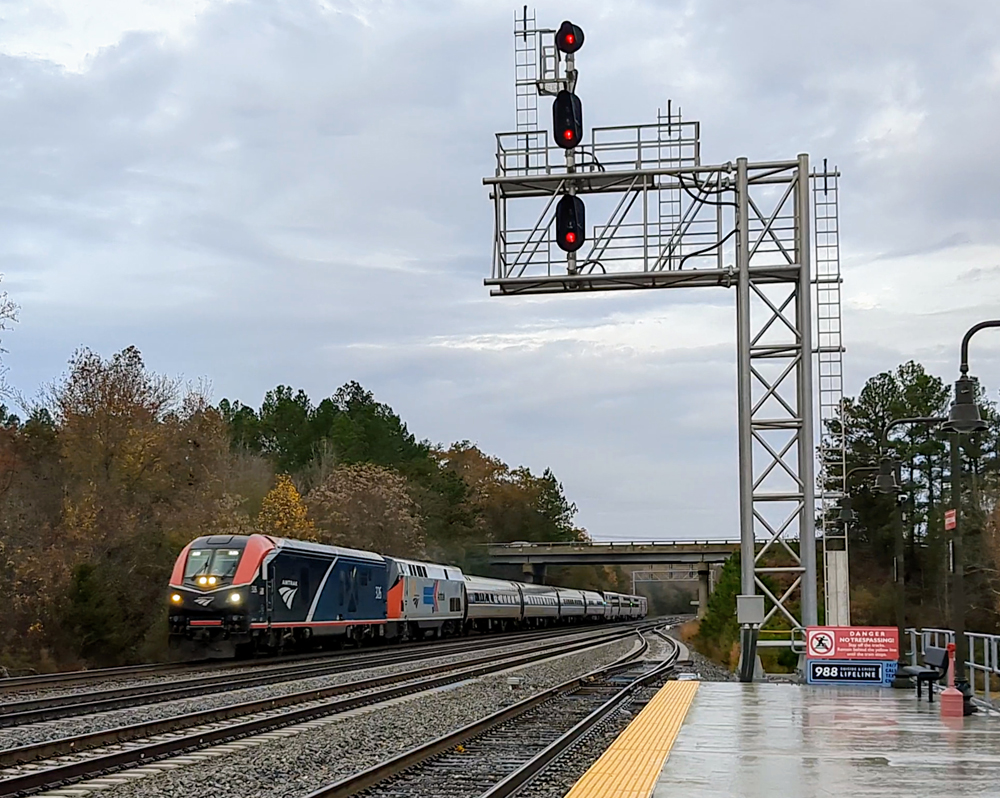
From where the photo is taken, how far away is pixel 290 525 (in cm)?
5719

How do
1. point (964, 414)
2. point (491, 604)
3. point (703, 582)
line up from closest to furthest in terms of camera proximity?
point (964, 414), point (491, 604), point (703, 582)

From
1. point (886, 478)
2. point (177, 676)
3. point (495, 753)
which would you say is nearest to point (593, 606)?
point (177, 676)

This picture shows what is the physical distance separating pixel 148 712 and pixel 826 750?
9.32m

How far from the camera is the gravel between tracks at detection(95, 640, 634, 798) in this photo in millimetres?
11320

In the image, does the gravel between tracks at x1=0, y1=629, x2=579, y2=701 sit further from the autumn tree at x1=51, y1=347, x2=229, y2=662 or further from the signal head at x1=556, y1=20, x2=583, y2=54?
the signal head at x1=556, y1=20, x2=583, y2=54

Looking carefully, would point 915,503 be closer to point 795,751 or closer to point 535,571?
point 535,571

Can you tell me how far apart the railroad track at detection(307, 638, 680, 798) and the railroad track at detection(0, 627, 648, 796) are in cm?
255

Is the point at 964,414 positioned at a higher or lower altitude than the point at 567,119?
lower

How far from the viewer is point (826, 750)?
12.5 m

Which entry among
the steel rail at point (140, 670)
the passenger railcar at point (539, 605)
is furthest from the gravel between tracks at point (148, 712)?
the passenger railcar at point (539, 605)

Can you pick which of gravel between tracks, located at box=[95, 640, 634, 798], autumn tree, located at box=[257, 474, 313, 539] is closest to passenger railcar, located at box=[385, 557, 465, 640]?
autumn tree, located at box=[257, 474, 313, 539]

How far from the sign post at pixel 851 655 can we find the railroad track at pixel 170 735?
6985mm

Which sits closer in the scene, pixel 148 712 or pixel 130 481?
pixel 148 712

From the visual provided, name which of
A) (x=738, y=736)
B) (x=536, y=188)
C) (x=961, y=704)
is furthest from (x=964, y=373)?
(x=536, y=188)
